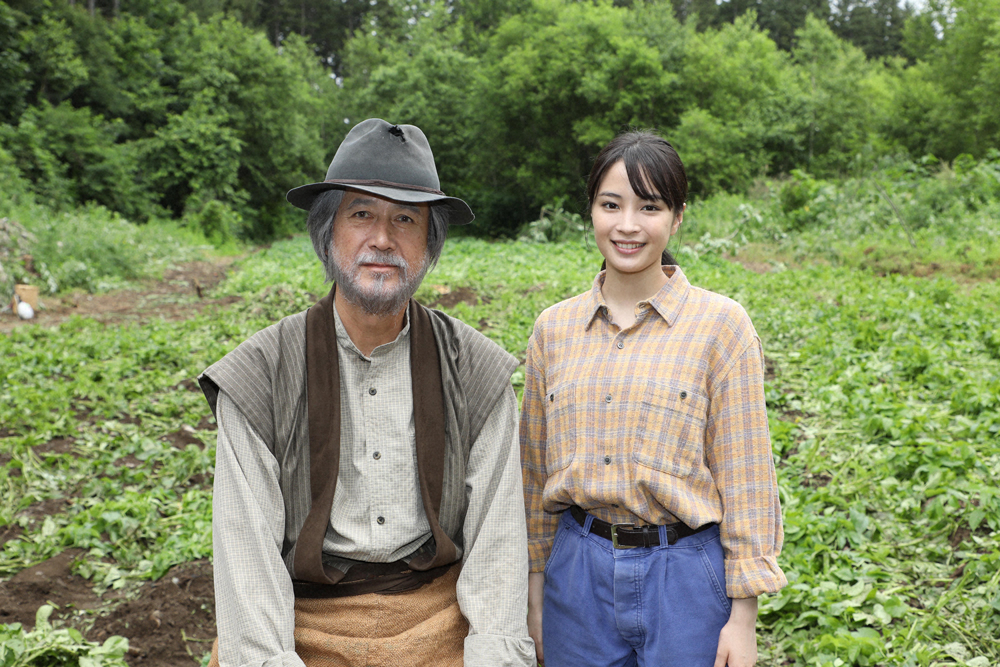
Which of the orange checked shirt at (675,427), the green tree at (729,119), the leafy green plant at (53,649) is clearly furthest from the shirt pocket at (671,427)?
the green tree at (729,119)

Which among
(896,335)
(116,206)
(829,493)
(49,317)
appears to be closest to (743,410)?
(829,493)

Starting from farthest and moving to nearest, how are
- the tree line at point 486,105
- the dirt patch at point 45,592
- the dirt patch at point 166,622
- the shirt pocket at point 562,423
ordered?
the tree line at point 486,105
the dirt patch at point 45,592
the dirt patch at point 166,622
the shirt pocket at point 562,423

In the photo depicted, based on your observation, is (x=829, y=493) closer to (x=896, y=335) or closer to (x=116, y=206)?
(x=896, y=335)

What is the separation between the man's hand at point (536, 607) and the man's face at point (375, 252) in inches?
30.6

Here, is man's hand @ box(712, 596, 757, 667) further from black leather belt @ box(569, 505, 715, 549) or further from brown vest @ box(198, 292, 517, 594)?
brown vest @ box(198, 292, 517, 594)

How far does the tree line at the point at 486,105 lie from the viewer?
2183 centimetres

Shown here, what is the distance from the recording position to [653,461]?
176 cm

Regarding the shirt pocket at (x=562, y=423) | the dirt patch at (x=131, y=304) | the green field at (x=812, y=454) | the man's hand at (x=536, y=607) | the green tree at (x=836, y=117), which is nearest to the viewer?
the shirt pocket at (x=562, y=423)

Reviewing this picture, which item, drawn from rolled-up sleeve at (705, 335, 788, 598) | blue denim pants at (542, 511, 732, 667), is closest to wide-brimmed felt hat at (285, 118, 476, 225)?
rolled-up sleeve at (705, 335, 788, 598)

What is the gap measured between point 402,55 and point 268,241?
974 cm

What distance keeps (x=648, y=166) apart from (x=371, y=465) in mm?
973

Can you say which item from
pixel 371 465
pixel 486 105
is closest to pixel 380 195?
pixel 371 465

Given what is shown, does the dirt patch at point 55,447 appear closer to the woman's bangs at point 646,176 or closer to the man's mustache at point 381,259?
the man's mustache at point 381,259

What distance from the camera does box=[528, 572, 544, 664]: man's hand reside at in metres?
1.97
